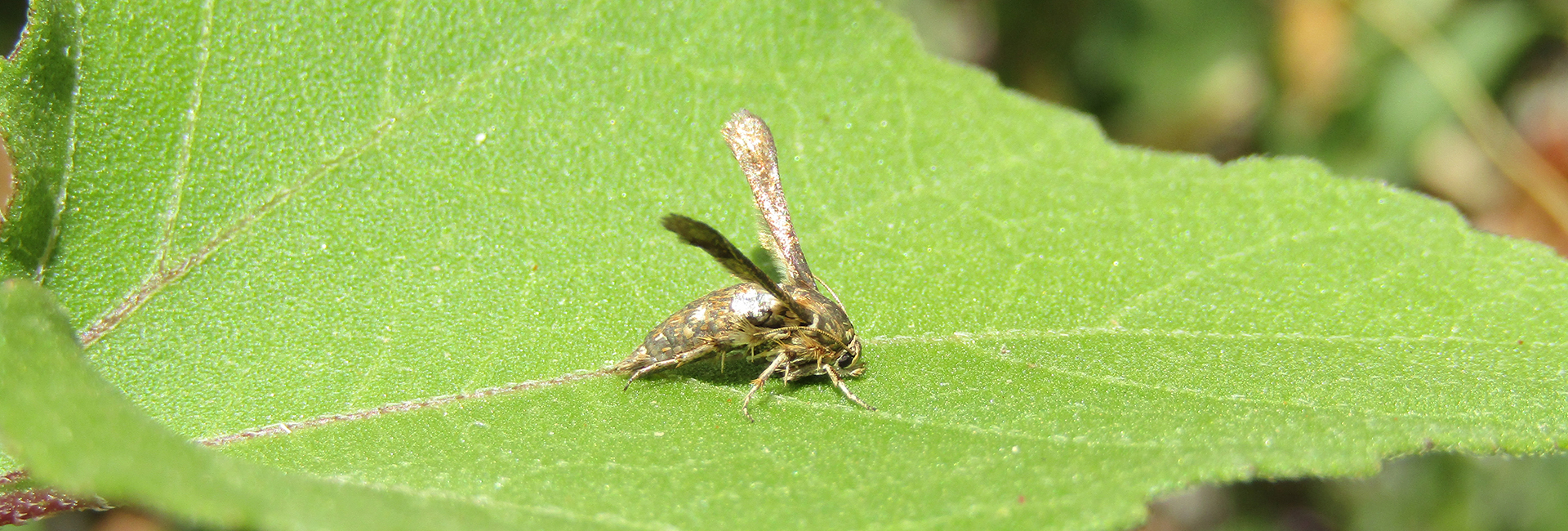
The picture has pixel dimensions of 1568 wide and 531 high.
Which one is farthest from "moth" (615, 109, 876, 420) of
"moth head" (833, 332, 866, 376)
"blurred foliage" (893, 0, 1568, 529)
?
"blurred foliage" (893, 0, 1568, 529)

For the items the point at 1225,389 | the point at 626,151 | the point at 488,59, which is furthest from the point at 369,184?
the point at 1225,389

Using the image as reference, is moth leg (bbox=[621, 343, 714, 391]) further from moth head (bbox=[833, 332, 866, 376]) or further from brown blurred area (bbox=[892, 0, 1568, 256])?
brown blurred area (bbox=[892, 0, 1568, 256])

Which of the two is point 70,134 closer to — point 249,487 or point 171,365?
point 171,365

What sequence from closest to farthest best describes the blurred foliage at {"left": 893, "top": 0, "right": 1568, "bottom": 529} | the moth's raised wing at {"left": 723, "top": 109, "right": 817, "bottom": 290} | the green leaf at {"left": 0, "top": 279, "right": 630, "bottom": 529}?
1. the green leaf at {"left": 0, "top": 279, "right": 630, "bottom": 529}
2. the moth's raised wing at {"left": 723, "top": 109, "right": 817, "bottom": 290}
3. the blurred foliage at {"left": 893, "top": 0, "right": 1568, "bottom": 529}

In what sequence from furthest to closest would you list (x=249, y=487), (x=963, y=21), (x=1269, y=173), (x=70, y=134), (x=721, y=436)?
(x=963, y=21)
(x=1269, y=173)
(x=70, y=134)
(x=721, y=436)
(x=249, y=487)

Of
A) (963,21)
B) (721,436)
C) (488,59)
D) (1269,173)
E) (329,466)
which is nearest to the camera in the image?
(329,466)

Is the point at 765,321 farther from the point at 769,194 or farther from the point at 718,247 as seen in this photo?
the point at 718,247

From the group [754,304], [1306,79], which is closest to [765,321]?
[754,304]

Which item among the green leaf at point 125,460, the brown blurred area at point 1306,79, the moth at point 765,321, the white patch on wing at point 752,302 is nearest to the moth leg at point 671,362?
the moth at point 765,321
